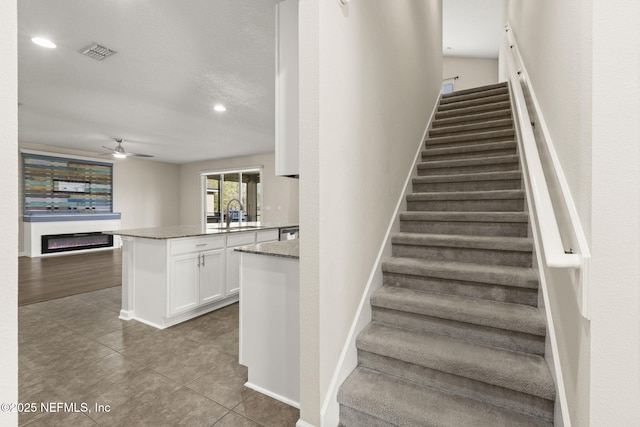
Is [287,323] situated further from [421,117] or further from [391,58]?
[421,117]

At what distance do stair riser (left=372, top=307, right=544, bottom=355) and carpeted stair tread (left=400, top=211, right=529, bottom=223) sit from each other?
0.92 metres

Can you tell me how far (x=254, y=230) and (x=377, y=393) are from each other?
8.83ft

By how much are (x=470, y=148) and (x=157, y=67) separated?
11.5 feet

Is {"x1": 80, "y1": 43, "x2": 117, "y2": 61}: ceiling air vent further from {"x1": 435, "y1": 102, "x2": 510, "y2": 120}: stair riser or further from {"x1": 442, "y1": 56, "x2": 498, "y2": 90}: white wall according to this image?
{"x1": 442, "y1": 56, "x2": 498, "y2": 90}: white wall

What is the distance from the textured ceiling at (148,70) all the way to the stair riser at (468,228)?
84.6 inches

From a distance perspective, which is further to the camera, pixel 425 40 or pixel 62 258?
pixel 62 258

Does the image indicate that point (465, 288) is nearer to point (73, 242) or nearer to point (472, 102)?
point (472, 102)

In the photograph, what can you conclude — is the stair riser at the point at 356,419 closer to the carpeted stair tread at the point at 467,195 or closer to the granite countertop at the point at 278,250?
the granite countertop at the point at 278,250

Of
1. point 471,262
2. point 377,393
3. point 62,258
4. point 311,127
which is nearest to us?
point 311,127

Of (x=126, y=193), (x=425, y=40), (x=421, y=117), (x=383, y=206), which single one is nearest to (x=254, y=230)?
(x=383, y=206)

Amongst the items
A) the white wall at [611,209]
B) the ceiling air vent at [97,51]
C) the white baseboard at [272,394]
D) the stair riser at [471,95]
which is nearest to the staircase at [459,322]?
the white baseboard at [272,394]

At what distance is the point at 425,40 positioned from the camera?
3.76 meters

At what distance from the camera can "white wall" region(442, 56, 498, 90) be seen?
25.2 feet

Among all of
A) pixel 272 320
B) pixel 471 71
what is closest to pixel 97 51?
pixel 272 320
